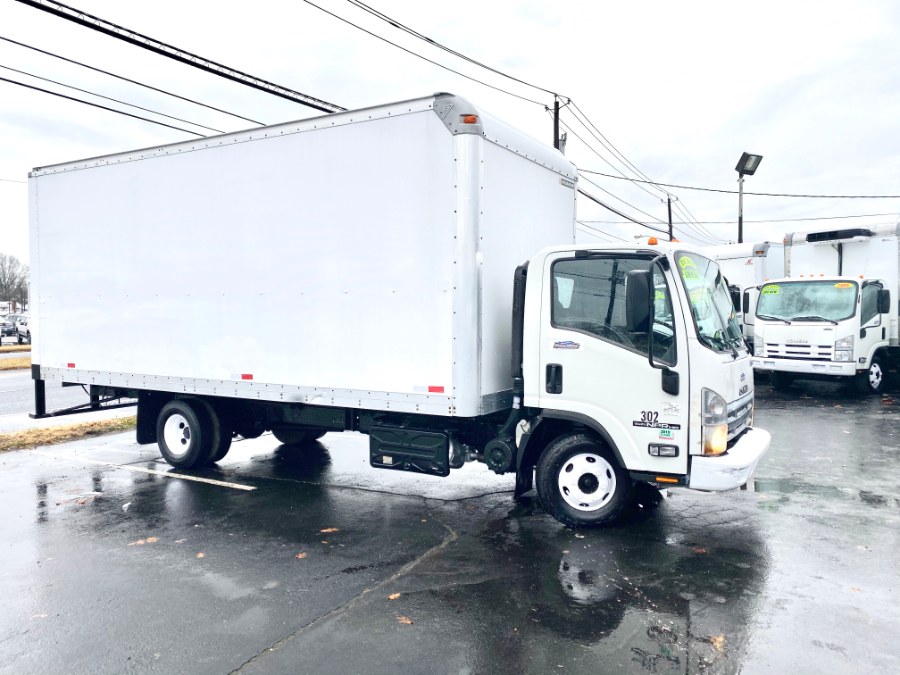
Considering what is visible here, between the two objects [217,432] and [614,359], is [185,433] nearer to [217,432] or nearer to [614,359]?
[217,432]

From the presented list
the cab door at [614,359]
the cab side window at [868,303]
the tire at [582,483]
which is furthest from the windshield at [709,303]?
the cab side window at [868,303]

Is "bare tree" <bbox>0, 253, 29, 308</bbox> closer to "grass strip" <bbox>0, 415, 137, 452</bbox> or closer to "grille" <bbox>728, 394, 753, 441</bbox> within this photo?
"grass strip" <bbox>0, 415, 137, 452</bbox>

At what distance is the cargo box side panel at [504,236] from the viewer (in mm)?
6145

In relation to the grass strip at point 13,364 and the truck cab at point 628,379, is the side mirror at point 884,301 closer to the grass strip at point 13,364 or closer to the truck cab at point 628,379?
the truck cab at point 628,379

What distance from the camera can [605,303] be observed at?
5922mm

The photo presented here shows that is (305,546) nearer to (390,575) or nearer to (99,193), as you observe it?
(390,575)

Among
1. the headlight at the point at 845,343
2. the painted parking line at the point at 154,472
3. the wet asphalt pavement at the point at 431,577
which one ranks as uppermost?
the headlight at the point at 845,343

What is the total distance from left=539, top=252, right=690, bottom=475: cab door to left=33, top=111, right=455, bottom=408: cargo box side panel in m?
0.98

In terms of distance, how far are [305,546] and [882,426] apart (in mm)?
10166

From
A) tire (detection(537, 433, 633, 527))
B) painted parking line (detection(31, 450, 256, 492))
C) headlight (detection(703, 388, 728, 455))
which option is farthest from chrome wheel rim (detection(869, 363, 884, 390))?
painted parking line (detection(31, 450, 256, 492))

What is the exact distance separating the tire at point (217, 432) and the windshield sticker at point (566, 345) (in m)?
4.65

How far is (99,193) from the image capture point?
8.48 meters

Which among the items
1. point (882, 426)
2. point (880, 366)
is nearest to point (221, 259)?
point (882, 426)

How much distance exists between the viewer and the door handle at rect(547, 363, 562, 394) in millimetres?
6078
